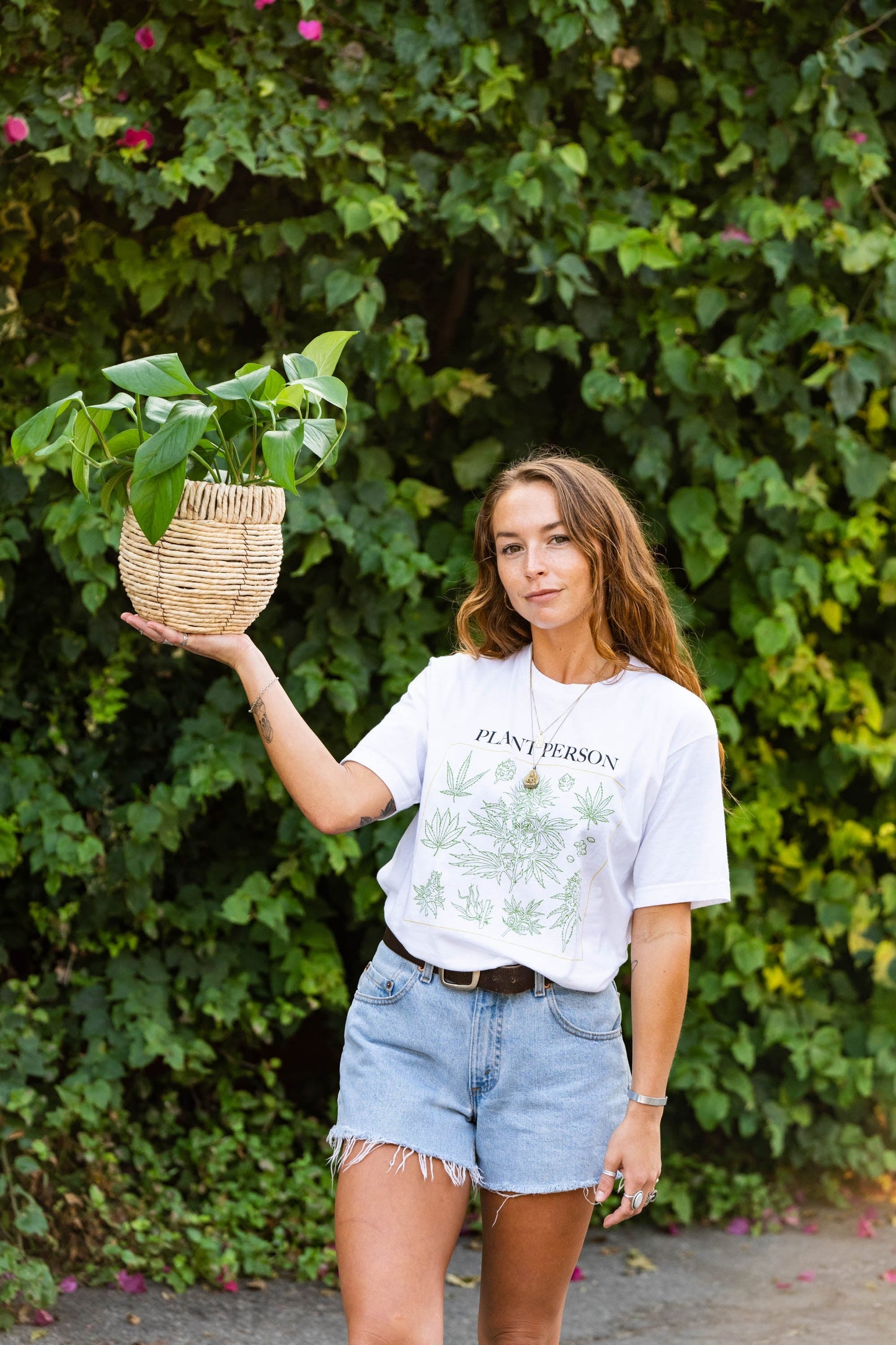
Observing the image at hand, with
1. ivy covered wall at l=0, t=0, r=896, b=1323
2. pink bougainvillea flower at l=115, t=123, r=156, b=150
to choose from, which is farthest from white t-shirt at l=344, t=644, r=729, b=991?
pink bougainvillea flower at l=115, t=123, r=156, b=150

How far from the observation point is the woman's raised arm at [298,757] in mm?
1855

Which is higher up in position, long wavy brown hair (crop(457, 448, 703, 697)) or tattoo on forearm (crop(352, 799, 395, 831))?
long wavy brown hair (crop(457, 448, 703, 697))

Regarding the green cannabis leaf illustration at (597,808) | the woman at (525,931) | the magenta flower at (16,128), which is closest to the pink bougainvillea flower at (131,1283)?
the woman at (525,931)

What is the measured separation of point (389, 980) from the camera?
6.12 ft

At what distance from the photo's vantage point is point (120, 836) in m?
3.29

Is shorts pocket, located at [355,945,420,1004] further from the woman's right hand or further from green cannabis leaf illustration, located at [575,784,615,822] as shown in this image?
the woman's right hand

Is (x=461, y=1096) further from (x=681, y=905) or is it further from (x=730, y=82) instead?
(x=730, y=82)

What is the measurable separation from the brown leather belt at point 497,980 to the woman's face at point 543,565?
1.58ft

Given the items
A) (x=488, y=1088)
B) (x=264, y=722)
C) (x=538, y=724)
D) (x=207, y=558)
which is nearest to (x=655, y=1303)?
(x=488, y=1088)

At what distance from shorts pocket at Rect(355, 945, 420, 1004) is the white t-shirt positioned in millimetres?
33

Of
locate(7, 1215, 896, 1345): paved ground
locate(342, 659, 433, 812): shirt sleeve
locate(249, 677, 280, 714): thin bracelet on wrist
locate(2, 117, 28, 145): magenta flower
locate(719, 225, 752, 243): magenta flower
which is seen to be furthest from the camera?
locate(719, 225, 752, 243): magenta flower

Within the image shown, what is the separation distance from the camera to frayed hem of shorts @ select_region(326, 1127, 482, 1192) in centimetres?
178

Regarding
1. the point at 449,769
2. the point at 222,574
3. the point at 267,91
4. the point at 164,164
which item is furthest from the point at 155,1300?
the point at 267,91

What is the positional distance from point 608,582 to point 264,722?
0.54 m
